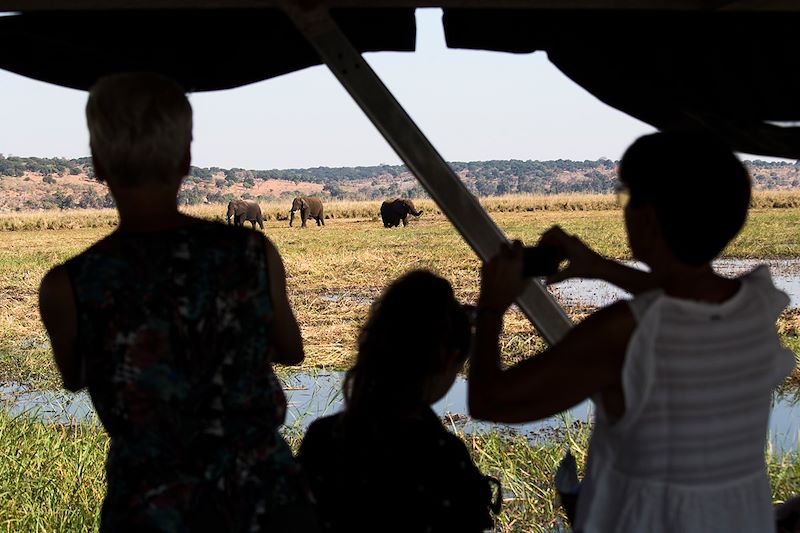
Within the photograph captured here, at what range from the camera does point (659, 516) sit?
1254 millimetres

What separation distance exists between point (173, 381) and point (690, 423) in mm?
666

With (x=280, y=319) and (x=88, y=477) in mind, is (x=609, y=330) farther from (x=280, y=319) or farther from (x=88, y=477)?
(x=88, y=477)

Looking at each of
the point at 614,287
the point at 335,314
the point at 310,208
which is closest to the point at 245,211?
the point at 310,208

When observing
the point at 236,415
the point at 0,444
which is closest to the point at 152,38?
the point at 236,415

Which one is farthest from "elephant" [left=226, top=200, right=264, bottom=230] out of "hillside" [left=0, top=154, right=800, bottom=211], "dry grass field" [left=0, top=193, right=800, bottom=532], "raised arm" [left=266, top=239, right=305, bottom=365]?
"hillside" [left=0, top=154, right=800, bottom=211]

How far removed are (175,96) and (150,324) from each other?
30 cm

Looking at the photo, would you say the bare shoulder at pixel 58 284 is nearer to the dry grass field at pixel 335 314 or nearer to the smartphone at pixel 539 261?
the smartphone at pixel 539 261

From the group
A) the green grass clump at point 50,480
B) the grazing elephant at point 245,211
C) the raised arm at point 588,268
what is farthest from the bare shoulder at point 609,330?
the grazing elephant at point 245,211

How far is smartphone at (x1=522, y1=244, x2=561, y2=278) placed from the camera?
1.37 meters

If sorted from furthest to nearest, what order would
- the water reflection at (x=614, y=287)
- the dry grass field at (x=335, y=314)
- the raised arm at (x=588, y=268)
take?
the water reflection at (x=614, y=287), the dry grass field at (x=335, y=314), the raised arm at (x=588, y=268)

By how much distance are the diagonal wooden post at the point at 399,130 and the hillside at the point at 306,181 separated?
63.0m

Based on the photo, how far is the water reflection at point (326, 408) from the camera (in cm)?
611

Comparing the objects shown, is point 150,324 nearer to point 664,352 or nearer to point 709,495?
point 664,352

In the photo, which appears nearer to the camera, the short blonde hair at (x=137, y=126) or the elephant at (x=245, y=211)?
the short blonde hair at (x=137, y=126)
